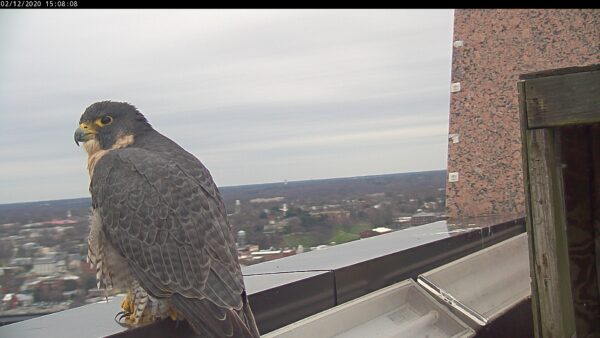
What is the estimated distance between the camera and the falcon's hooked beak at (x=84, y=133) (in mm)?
2627

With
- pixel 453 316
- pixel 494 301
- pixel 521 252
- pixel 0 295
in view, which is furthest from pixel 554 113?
pixel 521 252

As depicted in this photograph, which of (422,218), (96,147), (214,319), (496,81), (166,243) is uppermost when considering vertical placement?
(496,81)

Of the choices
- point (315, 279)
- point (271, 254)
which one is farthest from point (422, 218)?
point (315, 279)

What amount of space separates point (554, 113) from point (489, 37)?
318 centimetres

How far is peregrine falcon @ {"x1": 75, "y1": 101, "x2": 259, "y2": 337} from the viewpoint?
2.11 m

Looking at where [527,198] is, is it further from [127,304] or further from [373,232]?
[373,232]

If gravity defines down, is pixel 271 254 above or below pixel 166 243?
below

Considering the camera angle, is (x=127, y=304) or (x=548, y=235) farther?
(x=127, y=304)

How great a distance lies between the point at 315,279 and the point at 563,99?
104cm

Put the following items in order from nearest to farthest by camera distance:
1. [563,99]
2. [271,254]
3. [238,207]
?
[563,99] → [238,207] → [271,254]

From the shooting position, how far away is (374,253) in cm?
297

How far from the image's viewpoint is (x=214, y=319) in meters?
2.07

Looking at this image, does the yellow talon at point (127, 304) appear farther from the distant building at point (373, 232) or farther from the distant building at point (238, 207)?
the distant building at point (373, 232)
